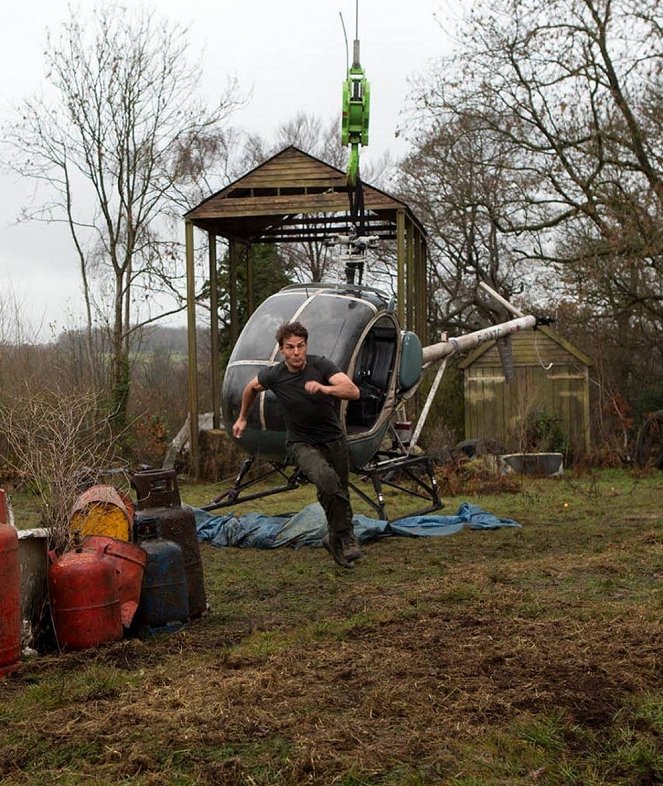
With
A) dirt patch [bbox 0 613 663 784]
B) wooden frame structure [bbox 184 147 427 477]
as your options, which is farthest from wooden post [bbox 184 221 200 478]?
dirt patch [bbox 0 613 663 784]

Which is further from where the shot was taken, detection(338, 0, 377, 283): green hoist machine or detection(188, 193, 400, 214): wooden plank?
detection(188, 193, 400, 214): wooden plank

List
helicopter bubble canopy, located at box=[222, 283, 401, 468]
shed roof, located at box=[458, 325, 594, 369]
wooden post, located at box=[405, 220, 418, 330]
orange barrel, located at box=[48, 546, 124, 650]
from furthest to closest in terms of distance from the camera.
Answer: shed roof, located at box=[458, 325, 594, 369] < wooden post, located at box=[405, 220, 418, 330] < helicopter bubble canopy, located at box=[222, 283, 401, 468] < orange barrel, located at box=[48, 546, 124, 650]

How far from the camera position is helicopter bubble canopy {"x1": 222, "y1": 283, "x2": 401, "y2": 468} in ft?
36.4

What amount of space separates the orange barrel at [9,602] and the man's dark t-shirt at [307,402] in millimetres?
3416

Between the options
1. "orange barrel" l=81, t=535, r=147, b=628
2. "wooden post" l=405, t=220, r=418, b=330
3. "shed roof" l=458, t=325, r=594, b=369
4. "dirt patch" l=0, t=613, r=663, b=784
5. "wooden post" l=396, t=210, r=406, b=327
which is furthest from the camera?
"shed roof" l=458, t=325, r=594, b=369

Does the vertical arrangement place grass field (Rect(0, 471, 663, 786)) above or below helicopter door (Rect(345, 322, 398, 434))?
below

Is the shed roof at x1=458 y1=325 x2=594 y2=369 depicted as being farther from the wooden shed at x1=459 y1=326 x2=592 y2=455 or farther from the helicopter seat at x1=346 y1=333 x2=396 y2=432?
the helicopter seat at x1=346 y1=333 x2=396 y2=432

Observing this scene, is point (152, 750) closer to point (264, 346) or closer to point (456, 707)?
point (456, 707)

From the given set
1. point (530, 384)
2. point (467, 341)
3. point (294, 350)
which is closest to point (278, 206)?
point (467, 341)

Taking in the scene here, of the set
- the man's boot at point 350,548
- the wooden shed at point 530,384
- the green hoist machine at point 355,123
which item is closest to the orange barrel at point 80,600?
the man's boot at point 350,548

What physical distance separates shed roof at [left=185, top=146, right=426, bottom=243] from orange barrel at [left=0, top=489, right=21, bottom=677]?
11850 mm

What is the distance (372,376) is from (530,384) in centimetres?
1576

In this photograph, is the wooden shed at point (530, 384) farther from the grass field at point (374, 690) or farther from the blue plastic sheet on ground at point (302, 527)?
the grass field at point (374, 690)

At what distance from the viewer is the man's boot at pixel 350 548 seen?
9.02 meters
